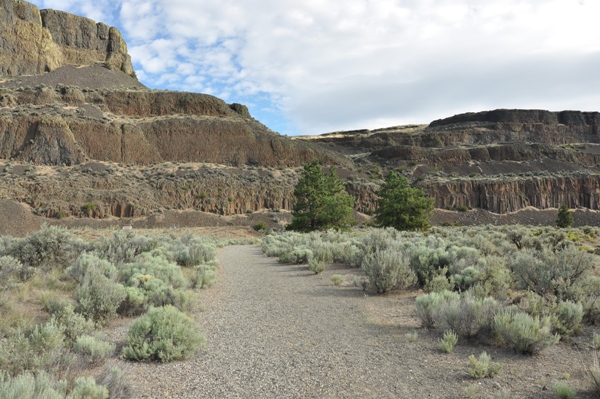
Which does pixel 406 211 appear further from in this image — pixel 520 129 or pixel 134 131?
pixel 520 129

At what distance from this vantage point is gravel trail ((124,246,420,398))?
4.29m

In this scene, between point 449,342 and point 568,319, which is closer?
point 449,342

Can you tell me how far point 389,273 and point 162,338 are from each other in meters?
5.88

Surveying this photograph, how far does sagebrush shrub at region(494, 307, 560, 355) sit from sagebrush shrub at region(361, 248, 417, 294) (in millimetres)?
3959

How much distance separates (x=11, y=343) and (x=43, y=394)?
1821 mm

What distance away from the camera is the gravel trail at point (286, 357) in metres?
4.29

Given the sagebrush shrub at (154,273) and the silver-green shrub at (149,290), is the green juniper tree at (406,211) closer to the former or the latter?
the sagebrush shrub at (154,273)

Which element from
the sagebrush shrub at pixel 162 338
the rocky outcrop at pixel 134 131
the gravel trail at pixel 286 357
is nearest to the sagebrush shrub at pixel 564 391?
the gravel trail at pixel 286 357

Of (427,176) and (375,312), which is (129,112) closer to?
(427,176)

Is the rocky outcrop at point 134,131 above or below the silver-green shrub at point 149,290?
above

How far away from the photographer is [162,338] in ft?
17.8

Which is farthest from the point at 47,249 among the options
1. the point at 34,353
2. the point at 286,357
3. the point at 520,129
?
the point at 520,129

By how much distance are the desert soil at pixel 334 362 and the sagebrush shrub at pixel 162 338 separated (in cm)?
15

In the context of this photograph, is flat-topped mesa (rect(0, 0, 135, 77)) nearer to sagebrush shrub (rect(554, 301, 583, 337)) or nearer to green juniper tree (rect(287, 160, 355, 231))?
green juniper tree (rect(287, 160, 355, 231))
